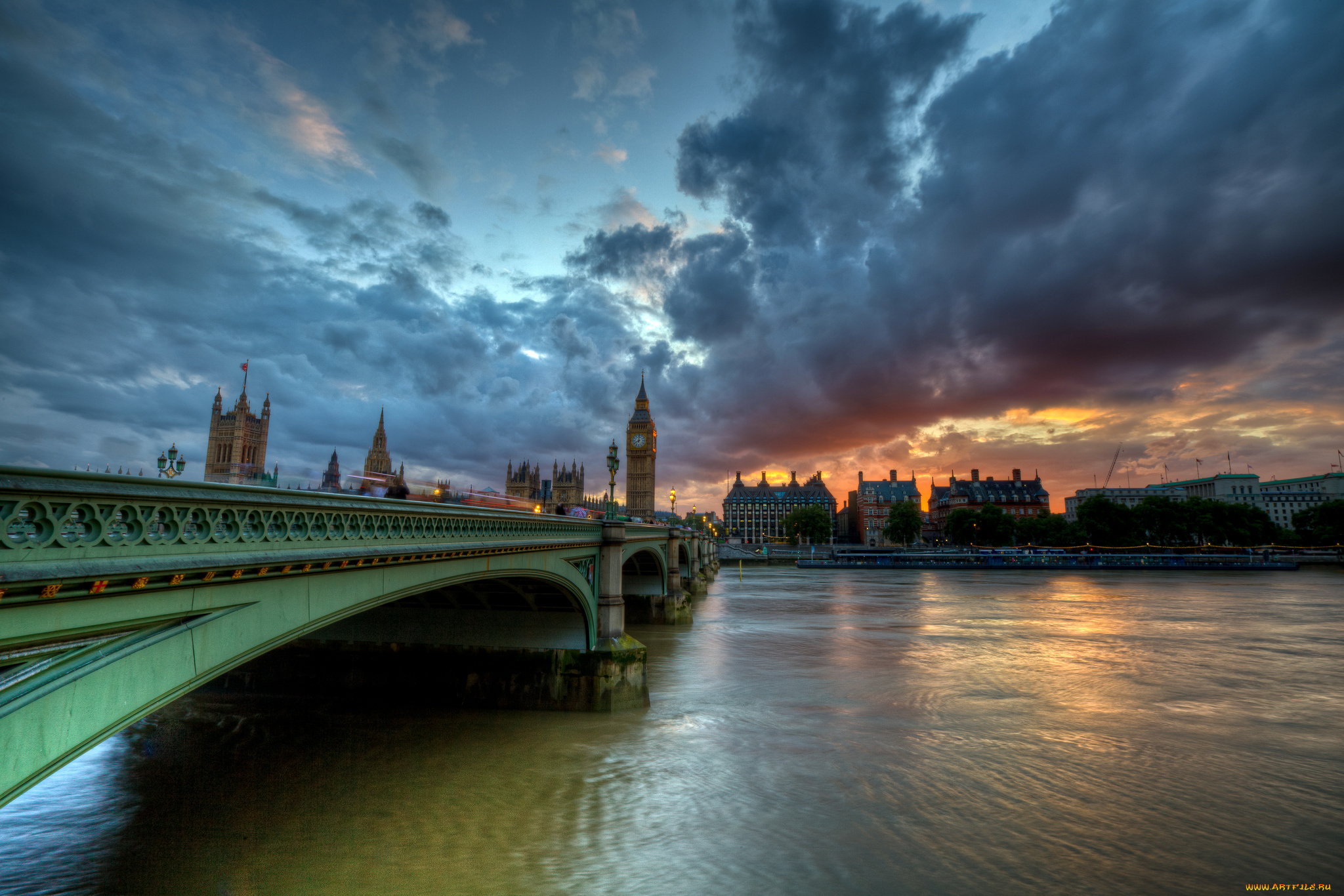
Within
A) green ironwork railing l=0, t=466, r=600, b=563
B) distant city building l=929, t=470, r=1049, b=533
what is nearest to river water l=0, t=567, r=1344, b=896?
green ironwork railing l=0, t=466, r=600, b=563

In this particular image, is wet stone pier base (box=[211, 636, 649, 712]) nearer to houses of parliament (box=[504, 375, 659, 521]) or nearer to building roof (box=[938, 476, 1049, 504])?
houses of parliament (box=[504, 375, 659, 521])

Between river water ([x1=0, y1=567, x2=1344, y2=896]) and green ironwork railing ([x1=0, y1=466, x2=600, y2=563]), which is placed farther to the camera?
river water ([x1=0, y1=567, x2=1344, y2=896])

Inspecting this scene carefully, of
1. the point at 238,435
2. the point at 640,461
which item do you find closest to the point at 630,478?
the point at 640,461

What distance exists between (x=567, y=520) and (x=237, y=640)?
12203mm

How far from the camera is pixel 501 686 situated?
61.6 feet

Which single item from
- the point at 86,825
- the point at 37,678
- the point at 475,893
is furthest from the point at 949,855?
the point at 86,825

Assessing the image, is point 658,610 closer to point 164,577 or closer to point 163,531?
point 164,577

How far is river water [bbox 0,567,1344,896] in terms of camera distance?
998cm

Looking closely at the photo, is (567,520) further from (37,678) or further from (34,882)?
(37,678)

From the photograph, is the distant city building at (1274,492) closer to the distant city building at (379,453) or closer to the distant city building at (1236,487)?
the distant city building at (1236,487)

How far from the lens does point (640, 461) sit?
151 m

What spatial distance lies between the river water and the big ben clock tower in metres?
124

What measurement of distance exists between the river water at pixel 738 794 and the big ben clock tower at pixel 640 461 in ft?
405

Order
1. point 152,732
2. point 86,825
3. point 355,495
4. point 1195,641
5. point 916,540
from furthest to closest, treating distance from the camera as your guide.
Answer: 1. point 916,540
2. point 1195,641
3. point 152,732
4. point 86,825
5. point 355,495
